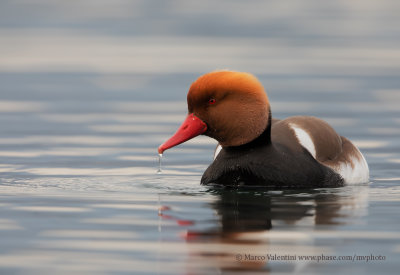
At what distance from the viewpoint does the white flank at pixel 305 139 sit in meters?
11.5

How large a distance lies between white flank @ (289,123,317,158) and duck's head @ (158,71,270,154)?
2.21 ft

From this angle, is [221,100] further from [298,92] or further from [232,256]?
[298,92]

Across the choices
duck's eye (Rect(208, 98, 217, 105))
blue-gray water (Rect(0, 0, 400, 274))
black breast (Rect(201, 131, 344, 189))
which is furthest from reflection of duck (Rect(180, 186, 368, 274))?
duck's eye (Rect(208, 98, 217, 105))

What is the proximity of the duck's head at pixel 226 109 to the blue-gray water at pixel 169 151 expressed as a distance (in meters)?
0.55

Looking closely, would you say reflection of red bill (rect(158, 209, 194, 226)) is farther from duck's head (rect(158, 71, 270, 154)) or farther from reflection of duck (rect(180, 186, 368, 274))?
duck's head (rect(158, 71, 270, 154))

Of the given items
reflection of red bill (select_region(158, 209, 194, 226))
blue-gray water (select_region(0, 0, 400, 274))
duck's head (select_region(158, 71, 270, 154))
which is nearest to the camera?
blue-gray water (select_region(0, 0, 400, 274))

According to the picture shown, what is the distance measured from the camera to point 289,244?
8.41m

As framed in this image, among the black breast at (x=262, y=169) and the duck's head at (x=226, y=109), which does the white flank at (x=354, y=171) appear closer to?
the black breast at (x=262, y=169)

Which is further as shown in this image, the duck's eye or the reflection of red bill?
the duck's eye

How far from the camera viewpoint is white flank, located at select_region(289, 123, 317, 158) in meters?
11.5

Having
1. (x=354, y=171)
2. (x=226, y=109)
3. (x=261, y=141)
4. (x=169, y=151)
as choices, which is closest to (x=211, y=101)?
(x=226, y=109)

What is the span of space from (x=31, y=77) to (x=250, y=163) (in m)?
9.11

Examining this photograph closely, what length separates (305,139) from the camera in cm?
1162

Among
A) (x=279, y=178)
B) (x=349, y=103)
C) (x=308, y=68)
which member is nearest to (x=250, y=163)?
(x=279, y=178)
